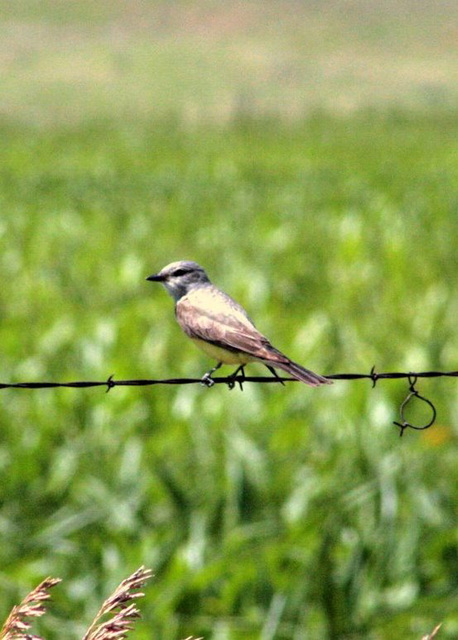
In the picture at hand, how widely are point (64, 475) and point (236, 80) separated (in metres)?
Answer: 128

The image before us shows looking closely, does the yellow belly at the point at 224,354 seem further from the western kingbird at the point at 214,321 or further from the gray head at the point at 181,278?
the gray head at the point at 181,278

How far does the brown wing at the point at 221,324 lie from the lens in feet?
10.5

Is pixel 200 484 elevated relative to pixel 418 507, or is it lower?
elevated

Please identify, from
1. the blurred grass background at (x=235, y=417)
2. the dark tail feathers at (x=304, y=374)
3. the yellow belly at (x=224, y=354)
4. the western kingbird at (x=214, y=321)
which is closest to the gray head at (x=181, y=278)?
the western kingbird at (x=214, y=321)

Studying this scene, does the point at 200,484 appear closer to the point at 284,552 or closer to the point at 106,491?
the point at 106,491

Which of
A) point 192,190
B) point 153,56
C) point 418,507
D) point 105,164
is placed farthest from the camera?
point 153,56

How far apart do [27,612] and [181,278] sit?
1.27 m

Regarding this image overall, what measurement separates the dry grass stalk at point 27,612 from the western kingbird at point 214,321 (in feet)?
3.37

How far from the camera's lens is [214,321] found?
127 inches

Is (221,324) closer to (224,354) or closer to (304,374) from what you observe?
(224,354)

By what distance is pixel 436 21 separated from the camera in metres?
179

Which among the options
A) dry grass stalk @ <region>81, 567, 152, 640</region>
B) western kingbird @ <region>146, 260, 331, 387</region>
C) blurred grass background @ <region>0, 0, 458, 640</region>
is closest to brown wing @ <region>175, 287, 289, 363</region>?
western kingbird @ <region>146, 260, 331, 387</region>

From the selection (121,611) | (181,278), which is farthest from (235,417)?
(121,611)

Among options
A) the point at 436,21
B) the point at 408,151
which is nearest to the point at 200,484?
the point at 408,151
